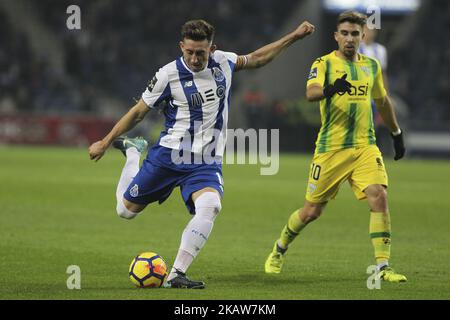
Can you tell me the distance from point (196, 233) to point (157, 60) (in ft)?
89.8

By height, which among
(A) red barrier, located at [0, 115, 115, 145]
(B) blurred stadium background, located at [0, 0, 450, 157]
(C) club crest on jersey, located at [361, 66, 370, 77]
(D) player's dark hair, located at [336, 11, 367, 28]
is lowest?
(C) club crest on jersey, located at [361, 66, 370, 77]

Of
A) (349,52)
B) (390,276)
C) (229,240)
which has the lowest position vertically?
(390,276)

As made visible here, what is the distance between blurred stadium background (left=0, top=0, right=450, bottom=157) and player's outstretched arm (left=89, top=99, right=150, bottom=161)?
2268 centimetres

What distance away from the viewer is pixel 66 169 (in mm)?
22922

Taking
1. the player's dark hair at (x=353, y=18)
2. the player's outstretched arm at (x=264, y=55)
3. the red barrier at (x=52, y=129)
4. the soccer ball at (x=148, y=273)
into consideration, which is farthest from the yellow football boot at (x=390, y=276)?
the red barrier at (x=52, y=129)

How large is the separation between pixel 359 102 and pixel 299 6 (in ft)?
85.3

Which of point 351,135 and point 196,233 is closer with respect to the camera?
point 196,233

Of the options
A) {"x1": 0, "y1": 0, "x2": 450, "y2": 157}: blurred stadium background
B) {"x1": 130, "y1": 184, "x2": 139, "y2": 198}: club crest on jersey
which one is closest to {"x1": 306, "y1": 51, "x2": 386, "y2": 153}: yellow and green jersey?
{"x1": 130, "y1": 184, "x2": 139, "y2": 198}: club crest on jersey

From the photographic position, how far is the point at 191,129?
855 cm

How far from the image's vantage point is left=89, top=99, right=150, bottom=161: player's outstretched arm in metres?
8.29

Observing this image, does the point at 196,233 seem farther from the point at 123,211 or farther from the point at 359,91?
the point at 359,91

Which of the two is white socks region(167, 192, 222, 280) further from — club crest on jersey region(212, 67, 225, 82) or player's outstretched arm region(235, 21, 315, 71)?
player's outstretched arm region(235, 21, 315, 71)

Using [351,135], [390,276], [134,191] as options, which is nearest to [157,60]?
[351,135]

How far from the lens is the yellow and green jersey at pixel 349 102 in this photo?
913 cm
